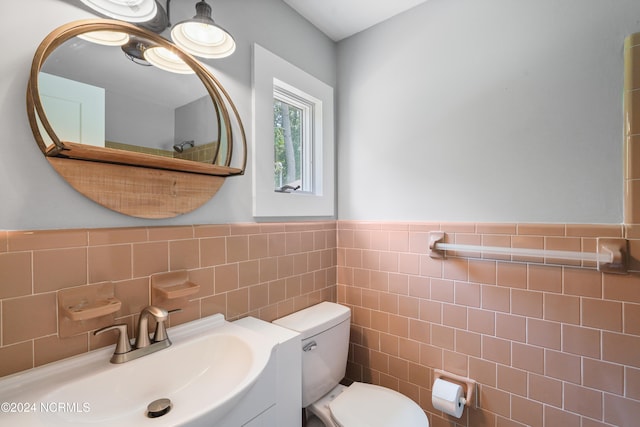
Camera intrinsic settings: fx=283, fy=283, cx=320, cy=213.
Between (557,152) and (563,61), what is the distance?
365 mm

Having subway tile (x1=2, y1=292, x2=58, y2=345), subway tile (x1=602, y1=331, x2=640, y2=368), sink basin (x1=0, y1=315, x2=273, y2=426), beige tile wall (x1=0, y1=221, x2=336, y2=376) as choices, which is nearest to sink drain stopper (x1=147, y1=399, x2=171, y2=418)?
sink basin (x1=0, y1=315, x2=273, y2=426)

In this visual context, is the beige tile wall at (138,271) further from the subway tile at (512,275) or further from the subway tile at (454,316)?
the subway tile at (512,275)

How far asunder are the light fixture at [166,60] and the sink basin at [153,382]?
3.21 feet

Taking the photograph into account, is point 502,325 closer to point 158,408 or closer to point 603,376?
point 603,376

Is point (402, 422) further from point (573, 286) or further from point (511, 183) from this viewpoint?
point (511, 183)

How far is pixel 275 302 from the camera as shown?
56.4 inches

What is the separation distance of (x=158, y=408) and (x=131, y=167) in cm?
75

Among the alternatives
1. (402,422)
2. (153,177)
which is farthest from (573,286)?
(153,177)

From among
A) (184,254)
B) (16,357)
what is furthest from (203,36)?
(16,357)

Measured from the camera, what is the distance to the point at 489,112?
1303 millimetres

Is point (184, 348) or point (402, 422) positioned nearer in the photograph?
point (184, 348)

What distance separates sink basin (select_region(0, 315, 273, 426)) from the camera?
679 millimetres

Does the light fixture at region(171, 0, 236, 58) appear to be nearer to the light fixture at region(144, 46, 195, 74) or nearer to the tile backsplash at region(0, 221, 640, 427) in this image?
the light fixture at region(144, 46, 195, 74)

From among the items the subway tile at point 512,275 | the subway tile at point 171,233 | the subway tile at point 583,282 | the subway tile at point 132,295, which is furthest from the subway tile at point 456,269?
the subway tile at point 132,295
